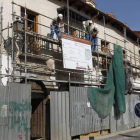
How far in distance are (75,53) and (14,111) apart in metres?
4.54

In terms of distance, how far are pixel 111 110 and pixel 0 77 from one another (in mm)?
7184

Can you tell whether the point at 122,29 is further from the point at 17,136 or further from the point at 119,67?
the point at 17,136

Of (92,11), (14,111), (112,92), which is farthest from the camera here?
(92,11)

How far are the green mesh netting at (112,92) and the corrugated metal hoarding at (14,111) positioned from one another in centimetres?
411

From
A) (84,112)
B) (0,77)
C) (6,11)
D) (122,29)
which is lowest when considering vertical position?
(84,112)

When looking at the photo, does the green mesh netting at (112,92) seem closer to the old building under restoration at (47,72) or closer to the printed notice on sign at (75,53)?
the old building under restoration at (47,72)

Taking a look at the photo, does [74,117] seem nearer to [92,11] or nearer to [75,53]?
[75,53]

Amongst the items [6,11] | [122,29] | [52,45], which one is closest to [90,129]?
[52,45]

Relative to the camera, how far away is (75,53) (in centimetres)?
1159

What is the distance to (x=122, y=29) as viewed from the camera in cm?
1878

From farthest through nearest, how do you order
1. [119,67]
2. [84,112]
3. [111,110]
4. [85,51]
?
[119,67], [111,110], [85,51], [84,112]

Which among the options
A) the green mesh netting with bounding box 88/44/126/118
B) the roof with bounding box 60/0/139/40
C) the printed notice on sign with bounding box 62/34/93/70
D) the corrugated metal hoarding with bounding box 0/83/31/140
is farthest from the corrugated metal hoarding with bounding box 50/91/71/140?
the roof with bounding box 60/0/139/40

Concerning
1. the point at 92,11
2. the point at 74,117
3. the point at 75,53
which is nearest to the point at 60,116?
the point at 74,117

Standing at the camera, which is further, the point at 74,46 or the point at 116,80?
the point at 116,80
